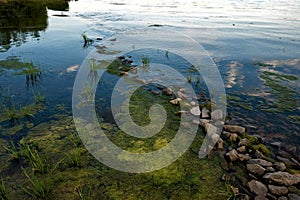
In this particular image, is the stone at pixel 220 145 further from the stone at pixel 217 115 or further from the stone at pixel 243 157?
the stone at pixel 217 115

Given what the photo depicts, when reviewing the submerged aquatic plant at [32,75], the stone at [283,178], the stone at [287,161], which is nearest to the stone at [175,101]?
the stone at [287,161]

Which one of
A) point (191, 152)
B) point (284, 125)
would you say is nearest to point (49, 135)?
point (191, 152)

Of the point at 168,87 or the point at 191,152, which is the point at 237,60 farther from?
the point at 191,152

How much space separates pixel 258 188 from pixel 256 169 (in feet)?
1.55

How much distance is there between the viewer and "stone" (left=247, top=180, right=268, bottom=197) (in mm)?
3701

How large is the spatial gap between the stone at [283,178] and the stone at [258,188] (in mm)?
230

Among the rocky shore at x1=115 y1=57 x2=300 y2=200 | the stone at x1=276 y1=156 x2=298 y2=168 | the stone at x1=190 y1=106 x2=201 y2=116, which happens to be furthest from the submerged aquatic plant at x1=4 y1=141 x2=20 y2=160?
the stone at x1=276 y1=156 x2=298 y2=168

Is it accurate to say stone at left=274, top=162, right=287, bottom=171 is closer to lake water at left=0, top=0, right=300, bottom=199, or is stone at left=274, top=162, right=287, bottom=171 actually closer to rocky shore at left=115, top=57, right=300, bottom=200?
rocky shore at left=115, top=57, right=300, bottom=200

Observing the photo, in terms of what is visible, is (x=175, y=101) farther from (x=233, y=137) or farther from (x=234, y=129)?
(x=233, y=137)

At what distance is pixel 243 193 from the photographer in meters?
3.77

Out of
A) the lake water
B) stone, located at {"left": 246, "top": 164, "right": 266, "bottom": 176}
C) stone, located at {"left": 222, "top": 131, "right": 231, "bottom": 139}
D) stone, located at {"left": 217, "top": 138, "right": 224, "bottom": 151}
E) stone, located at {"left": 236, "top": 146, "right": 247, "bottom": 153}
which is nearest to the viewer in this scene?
the lake water

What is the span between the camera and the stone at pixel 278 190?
12.1ft

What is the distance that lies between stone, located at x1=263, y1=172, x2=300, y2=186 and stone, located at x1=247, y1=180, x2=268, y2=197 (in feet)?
0.76

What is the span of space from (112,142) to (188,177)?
6.48 ft
